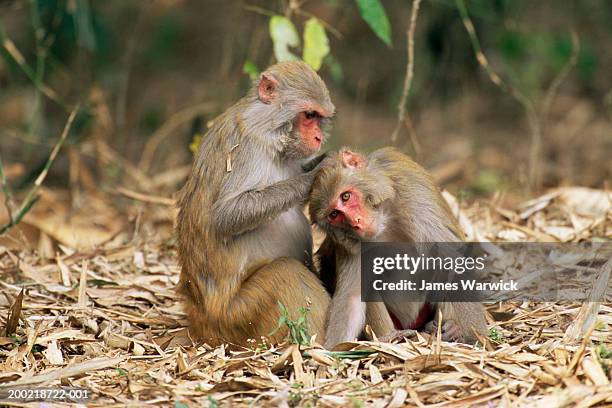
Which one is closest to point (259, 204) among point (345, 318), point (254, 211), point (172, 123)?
point (254, 211)

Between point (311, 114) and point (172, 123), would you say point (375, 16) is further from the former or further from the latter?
point (172, 123)

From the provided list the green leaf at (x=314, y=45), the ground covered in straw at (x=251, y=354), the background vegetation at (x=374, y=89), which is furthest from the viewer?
the background vegetation at (x=374, y=89)

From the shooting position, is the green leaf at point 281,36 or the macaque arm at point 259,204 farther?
the green leaf at point 281,36

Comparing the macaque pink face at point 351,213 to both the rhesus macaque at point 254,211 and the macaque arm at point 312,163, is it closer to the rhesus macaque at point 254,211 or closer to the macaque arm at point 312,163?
the rhesus macaque at point 254,211

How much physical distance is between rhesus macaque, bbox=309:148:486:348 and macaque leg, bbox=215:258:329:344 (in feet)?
0.35

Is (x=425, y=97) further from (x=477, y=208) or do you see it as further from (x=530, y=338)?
(x=530, y=338)

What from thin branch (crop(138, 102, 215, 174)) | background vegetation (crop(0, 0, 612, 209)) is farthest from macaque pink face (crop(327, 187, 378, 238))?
thin branch (crop(138, 102, 215, 174))

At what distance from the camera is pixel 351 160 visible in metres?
5.71

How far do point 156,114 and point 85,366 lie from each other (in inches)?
350

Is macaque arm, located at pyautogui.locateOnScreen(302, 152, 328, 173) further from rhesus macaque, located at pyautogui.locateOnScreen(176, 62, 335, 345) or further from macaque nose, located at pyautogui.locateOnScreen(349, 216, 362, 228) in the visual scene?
macaque nose, located at pyautogui.locateOnScreen(349, 216, 362, 228)

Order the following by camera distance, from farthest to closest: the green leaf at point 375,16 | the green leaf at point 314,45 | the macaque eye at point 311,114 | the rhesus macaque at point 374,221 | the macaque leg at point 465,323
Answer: the green leaf at point 314,45 < the green leaf at point 375,16 < the macaque eye at point 311,114 < the rhesus macaque at point 374,221 < the macaque leg at point 465,323

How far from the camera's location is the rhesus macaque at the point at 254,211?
572 cm

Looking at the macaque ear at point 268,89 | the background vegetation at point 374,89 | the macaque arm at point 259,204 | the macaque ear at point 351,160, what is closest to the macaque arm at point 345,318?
the macaque arm at point 259,204

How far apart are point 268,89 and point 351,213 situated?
1.04m
